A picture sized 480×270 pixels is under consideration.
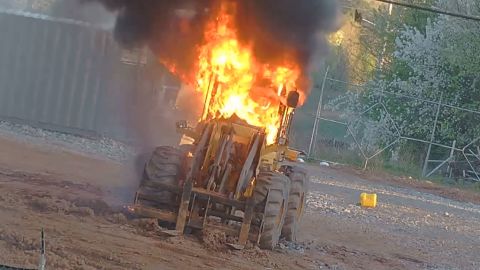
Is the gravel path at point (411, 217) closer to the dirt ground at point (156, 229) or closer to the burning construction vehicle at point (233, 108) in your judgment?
the dirt ground at point (156, 229)

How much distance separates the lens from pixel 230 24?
1345 cm

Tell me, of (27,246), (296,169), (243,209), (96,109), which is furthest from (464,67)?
(27,246)

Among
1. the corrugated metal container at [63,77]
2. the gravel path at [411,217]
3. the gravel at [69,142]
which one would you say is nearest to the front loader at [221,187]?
the gravel path at [411,217]

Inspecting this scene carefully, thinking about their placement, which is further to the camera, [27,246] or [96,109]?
[96,109]

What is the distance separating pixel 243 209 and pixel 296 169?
2.45m

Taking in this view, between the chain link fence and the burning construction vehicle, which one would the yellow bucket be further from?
the chain link fence

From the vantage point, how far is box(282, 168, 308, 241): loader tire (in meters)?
12.5

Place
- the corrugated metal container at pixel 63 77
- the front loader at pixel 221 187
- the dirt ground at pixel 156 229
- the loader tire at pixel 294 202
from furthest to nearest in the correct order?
1. the corrugated metal container at pixel 63 77
2. the loader tire at pixel 294 202
3. the front loader at pixel 221 187
4. the dirt ground at pixel 156 229

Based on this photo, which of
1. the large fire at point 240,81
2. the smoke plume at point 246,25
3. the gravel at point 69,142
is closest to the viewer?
the large fire at point 240,81

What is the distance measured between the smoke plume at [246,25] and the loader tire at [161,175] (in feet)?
8.03

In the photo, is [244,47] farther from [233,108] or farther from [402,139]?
[402,139]

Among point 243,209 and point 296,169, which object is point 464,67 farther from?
point 243,209

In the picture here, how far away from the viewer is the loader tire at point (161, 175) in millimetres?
11430

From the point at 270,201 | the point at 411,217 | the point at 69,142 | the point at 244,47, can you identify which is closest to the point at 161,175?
the point at 270,201
